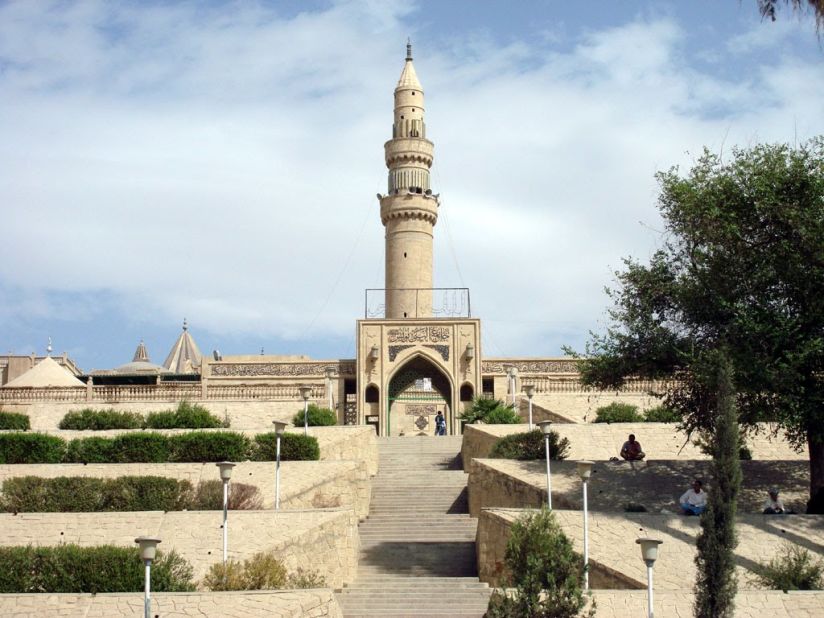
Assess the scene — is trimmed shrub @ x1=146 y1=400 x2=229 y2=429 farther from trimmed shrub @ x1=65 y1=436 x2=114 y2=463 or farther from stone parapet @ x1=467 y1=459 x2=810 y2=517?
stone parapet @ x1=467 y1=459 x2=810 y2=517

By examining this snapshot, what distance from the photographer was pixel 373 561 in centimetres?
2300

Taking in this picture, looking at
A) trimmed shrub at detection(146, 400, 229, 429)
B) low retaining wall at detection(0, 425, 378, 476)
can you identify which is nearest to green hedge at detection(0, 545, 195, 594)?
low retaining wall at detection(0, 425, 378, 476)

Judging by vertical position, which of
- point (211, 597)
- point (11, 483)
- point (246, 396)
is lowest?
point (211, 597)

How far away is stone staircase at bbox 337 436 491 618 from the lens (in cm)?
2003

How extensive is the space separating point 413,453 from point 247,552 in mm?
12851

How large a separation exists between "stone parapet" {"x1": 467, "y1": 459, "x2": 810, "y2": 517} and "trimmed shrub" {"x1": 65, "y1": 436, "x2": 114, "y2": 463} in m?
8.78

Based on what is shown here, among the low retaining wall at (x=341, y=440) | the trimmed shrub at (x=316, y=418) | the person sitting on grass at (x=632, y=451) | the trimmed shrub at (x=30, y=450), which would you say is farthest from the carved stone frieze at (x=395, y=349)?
the person sitting on grass at (x=632, y=451)

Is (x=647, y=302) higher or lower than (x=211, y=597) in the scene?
higher

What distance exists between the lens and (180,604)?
1700 centimetres

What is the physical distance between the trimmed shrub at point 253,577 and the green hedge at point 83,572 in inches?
16.7

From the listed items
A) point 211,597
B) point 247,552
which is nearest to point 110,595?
point 211,597

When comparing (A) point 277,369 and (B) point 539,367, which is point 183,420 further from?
(B) point 539,367

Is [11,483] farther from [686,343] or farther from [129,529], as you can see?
[686,343]

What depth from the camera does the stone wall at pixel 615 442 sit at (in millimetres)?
29688
